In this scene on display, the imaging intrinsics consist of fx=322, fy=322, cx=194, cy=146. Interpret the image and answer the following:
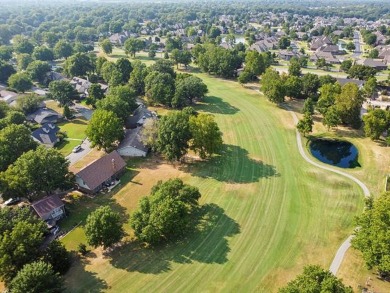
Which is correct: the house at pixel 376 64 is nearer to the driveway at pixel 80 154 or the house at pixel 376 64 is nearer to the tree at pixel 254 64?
the tree at pixel 254 64

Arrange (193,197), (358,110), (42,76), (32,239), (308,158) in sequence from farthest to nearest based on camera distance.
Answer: (42,76)
(358,110)
(308,158)
(193,197)
(32,239)

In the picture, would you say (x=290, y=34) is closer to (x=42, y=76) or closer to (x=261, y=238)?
(x=42, y=76)

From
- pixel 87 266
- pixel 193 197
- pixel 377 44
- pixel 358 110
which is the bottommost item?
pixel 87 266

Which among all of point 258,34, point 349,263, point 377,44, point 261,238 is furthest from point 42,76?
point 377,44

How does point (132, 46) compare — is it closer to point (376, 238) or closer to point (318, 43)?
point (318, 43)

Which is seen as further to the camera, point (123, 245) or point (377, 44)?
point (377, 44)

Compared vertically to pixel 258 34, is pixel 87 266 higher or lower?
lower
